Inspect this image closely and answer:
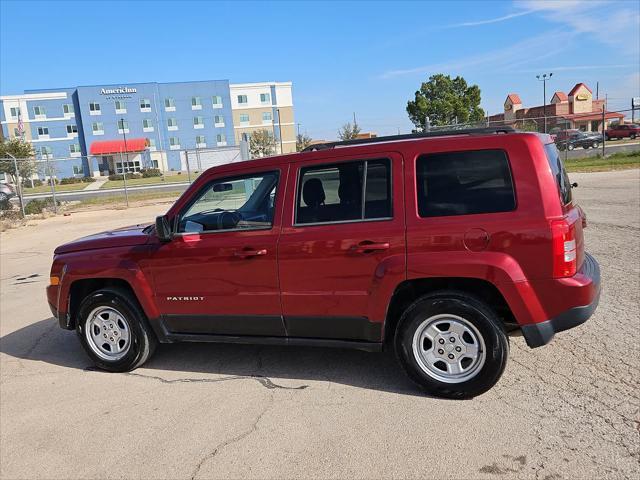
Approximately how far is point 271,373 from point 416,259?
1708 millimetres

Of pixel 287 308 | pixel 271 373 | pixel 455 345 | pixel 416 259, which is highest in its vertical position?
pixel 416 259

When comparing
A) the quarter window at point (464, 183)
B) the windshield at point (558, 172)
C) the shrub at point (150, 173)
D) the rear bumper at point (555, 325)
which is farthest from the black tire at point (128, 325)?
the shrub at point (150, 173)

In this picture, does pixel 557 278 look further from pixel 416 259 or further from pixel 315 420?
pixel 315 420

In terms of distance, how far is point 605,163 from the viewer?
23.3 m

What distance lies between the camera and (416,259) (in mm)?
3615

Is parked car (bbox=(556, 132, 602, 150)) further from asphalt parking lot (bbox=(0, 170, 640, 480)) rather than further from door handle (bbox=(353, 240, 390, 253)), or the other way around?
door handle (bbox=(353, 240, 390, 253))

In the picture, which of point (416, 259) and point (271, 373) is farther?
point (271, 373)

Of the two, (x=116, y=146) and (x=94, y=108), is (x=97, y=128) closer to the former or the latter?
(x=94, y=108)

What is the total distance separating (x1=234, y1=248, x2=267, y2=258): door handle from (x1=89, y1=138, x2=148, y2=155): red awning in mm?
77236

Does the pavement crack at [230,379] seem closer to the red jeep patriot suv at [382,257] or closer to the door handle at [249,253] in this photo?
the red jeep patriot suv at [382,257]

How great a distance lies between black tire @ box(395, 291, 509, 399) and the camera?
3.55 m

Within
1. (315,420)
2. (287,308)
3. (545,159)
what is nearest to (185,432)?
(315,420)

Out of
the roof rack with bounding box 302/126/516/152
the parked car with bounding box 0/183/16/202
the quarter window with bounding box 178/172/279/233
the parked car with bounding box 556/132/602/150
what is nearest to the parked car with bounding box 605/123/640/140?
the parked car with bounding box 556/132/602/150

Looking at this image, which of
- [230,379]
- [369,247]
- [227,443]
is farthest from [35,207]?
[369,247]
